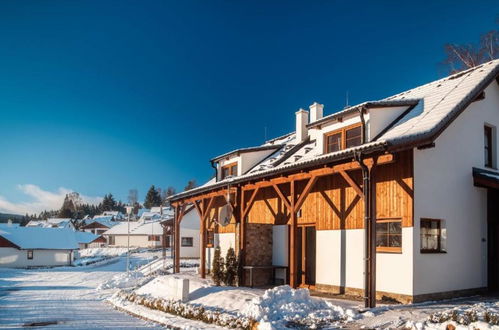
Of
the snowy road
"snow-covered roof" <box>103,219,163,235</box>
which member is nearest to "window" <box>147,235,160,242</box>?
"snow-covered roof" <box>103,219,163,235</box>

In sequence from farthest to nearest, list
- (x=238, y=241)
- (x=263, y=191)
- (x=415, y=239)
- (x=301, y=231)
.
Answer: (x=263, y=191)
(x=238, y=241)
(x=301, y=231)
(x=415, y=239)

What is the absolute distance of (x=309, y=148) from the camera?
57.8 ft

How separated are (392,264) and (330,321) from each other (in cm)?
327

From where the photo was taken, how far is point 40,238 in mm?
47031

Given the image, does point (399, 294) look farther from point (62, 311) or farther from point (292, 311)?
point (62, 311)

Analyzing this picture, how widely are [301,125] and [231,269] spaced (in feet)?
24.0

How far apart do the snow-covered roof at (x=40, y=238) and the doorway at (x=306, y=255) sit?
1453 inches

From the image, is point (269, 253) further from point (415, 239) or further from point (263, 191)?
point (415, 239)

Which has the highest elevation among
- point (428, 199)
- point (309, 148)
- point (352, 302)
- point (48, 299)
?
point (309, 148)

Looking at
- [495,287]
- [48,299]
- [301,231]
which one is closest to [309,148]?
[301,231]

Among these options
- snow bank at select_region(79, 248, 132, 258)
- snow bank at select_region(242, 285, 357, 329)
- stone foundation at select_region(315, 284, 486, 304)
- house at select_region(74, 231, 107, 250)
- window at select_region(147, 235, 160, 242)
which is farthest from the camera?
Answer: house at select_region(74, 231, 107, 250)

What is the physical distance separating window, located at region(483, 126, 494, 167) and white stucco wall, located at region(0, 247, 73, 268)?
141ft

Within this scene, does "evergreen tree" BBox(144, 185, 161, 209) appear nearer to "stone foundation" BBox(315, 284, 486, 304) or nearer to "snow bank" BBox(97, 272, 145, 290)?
"snow bank" BBox(97, 272, 145, 290)

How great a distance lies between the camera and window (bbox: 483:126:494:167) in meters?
14.2
